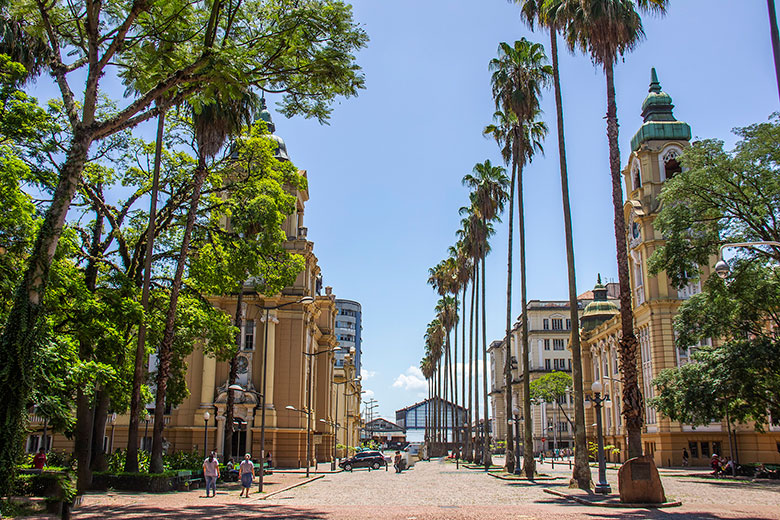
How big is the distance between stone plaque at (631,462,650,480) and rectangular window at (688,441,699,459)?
3457 cm

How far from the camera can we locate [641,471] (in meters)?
19.9

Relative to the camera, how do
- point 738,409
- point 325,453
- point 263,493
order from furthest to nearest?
point 325,453, point 738,409, point 263,493

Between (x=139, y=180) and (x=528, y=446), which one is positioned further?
(x=528, y=446)

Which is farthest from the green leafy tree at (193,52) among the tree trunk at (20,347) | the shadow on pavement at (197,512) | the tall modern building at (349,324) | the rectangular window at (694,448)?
the tall modern building at (349,324)

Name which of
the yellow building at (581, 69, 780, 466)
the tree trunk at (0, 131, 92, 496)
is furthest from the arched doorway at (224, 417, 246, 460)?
the tree trunk at (0, 131, 92, 496)

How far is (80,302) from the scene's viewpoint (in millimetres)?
20547

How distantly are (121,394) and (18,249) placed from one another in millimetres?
7446

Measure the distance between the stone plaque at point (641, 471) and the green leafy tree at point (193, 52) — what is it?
1342 centimetres

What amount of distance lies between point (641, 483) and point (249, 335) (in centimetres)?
3434

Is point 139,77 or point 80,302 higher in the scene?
point 139,77

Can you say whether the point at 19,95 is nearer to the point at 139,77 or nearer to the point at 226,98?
the point at 139,77

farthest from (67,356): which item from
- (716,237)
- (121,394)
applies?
(716,237)

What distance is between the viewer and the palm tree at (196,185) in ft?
83.1

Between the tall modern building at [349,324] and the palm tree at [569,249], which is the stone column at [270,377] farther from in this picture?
the tall modern building at [349,324]
